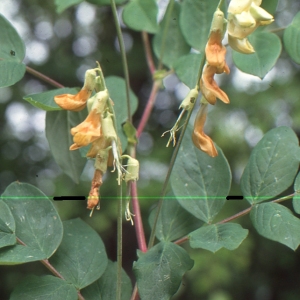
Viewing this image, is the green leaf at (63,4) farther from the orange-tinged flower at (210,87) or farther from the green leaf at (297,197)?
the green leaf at (297,197)

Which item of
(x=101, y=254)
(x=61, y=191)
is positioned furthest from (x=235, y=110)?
(x=101, y=254)

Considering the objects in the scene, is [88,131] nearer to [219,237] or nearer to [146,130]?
[219,237]

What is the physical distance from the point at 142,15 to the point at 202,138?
17.0 inches

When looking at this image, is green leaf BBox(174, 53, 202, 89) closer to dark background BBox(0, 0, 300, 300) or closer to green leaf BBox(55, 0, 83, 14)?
green leaf BBox(55, 0, 83, 14)

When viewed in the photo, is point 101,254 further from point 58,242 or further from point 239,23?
point 239,23

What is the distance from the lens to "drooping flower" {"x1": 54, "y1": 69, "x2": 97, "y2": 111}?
640 mm

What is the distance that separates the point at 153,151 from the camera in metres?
2.14

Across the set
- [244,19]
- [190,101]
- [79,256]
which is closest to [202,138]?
[190,101]

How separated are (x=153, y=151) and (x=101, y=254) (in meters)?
1.40

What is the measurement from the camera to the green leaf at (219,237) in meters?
0.61

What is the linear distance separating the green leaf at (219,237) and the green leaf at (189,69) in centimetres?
25

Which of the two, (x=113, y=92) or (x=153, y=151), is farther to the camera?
(x=153, y=151)

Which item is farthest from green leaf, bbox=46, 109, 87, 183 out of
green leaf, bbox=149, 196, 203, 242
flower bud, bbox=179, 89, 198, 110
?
flower bud, bbox=179, 89, 198, 110

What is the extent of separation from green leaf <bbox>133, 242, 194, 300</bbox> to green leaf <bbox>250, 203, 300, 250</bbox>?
114 millimetres
